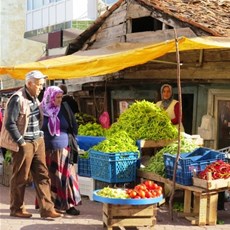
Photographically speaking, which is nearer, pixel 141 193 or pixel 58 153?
pixel 141 193

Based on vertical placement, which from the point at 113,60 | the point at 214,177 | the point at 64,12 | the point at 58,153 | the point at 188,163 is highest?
the point at 64,12

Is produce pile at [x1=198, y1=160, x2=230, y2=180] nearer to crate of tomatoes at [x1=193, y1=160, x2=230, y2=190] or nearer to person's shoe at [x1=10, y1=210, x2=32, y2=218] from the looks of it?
crate of tomatoes at [x1=193, y1=160, x2=230, y2=190]

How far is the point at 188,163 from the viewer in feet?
24.2

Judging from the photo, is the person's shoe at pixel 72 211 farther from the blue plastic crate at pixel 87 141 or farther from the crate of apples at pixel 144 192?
the blue plastic crate at pixel 87 141

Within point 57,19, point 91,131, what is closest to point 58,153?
point 91,131

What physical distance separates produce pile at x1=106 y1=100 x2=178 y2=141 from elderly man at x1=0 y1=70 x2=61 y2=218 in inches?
82.0

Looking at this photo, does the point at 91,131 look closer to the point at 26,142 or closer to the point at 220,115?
the point at 220,115

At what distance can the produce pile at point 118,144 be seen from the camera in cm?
807

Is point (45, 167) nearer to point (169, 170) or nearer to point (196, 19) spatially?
point (169, 170)

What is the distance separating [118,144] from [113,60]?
5.01 ft

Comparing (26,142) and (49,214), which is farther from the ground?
(26,142)

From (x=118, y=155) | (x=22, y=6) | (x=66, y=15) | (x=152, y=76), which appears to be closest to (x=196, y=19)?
(x=152, y=76)

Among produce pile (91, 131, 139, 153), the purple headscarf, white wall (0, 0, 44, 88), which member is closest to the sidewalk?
produce pile (91, 131, 139, 153)

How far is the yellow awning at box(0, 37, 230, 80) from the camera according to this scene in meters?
7.91
